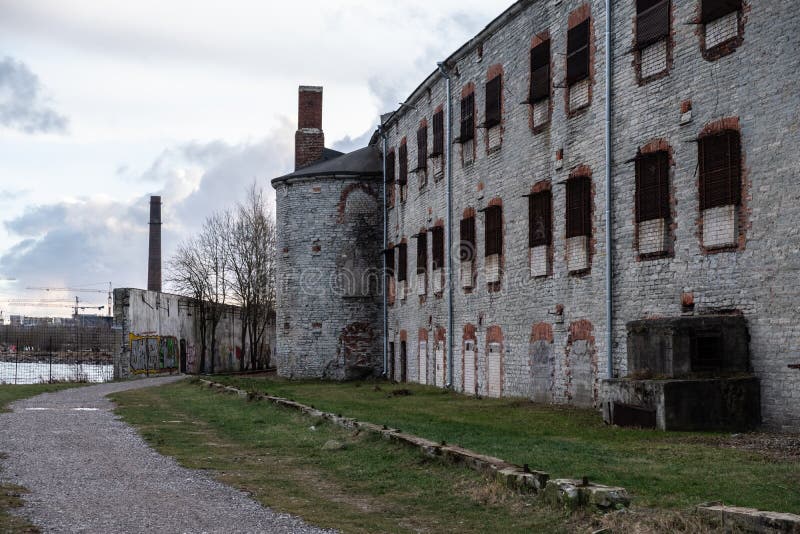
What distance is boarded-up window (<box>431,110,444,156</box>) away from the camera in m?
27.3

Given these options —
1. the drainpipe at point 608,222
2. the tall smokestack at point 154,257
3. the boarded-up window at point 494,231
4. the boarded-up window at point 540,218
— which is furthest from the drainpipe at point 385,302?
the tall smokestack at point 154,257

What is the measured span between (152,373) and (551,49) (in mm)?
28665

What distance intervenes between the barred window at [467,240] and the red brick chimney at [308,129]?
14.7 meters

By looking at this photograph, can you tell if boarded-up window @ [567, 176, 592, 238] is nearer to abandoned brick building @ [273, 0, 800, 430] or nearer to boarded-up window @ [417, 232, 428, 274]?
abandoned brick building @ [273, 0, 800, 430]

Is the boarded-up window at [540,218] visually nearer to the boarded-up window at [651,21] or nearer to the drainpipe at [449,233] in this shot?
the boarded-up window at [651,21]

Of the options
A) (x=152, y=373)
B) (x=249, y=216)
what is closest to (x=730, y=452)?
(x=152, y=373)

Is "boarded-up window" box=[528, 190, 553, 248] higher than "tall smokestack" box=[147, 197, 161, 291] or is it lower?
lower

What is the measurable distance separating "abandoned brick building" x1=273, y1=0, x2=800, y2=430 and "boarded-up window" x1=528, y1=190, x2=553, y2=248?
42mm

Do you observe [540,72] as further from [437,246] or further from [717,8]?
[437,246]

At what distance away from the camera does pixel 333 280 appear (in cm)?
3481

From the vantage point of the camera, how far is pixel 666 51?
16.3 meters

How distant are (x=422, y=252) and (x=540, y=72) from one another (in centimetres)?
959

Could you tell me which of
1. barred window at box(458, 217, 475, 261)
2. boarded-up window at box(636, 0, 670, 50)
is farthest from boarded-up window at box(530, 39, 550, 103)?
barred window at box(458, 217, 475, 261)

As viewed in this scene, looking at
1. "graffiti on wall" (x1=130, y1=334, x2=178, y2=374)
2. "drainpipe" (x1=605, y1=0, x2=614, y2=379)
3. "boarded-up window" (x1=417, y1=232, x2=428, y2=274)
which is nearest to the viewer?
"drainpipe" (x1=605, y1=0, x2=614, y2=379)
